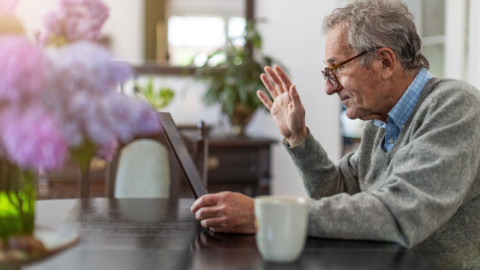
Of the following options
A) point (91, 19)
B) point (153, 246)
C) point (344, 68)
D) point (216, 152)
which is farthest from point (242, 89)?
point (91, 19)

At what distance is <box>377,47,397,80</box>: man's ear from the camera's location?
135 cm

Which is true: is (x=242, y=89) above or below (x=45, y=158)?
below

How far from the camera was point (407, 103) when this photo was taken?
1329mm

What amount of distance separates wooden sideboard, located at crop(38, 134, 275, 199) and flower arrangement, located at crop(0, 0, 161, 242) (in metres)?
2.44

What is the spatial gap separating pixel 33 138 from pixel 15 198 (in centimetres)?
15

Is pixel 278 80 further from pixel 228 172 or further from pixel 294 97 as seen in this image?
pixel 228 172

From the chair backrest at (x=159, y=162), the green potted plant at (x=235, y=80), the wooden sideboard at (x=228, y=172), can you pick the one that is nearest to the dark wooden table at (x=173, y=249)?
the chair backrest at (x=159, y=162)

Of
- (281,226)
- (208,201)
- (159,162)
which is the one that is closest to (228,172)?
(159,162)

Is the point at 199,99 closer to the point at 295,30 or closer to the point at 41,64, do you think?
the point at 295,30

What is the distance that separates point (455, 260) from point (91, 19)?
0.93m

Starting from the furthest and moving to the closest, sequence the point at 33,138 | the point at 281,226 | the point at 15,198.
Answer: the point at 281,226, the point at 15,198, the point at 33,138

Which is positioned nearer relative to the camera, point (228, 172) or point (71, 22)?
point (71, 22)

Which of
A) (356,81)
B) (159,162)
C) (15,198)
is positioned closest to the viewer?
(15,198)

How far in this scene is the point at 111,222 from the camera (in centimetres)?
120
